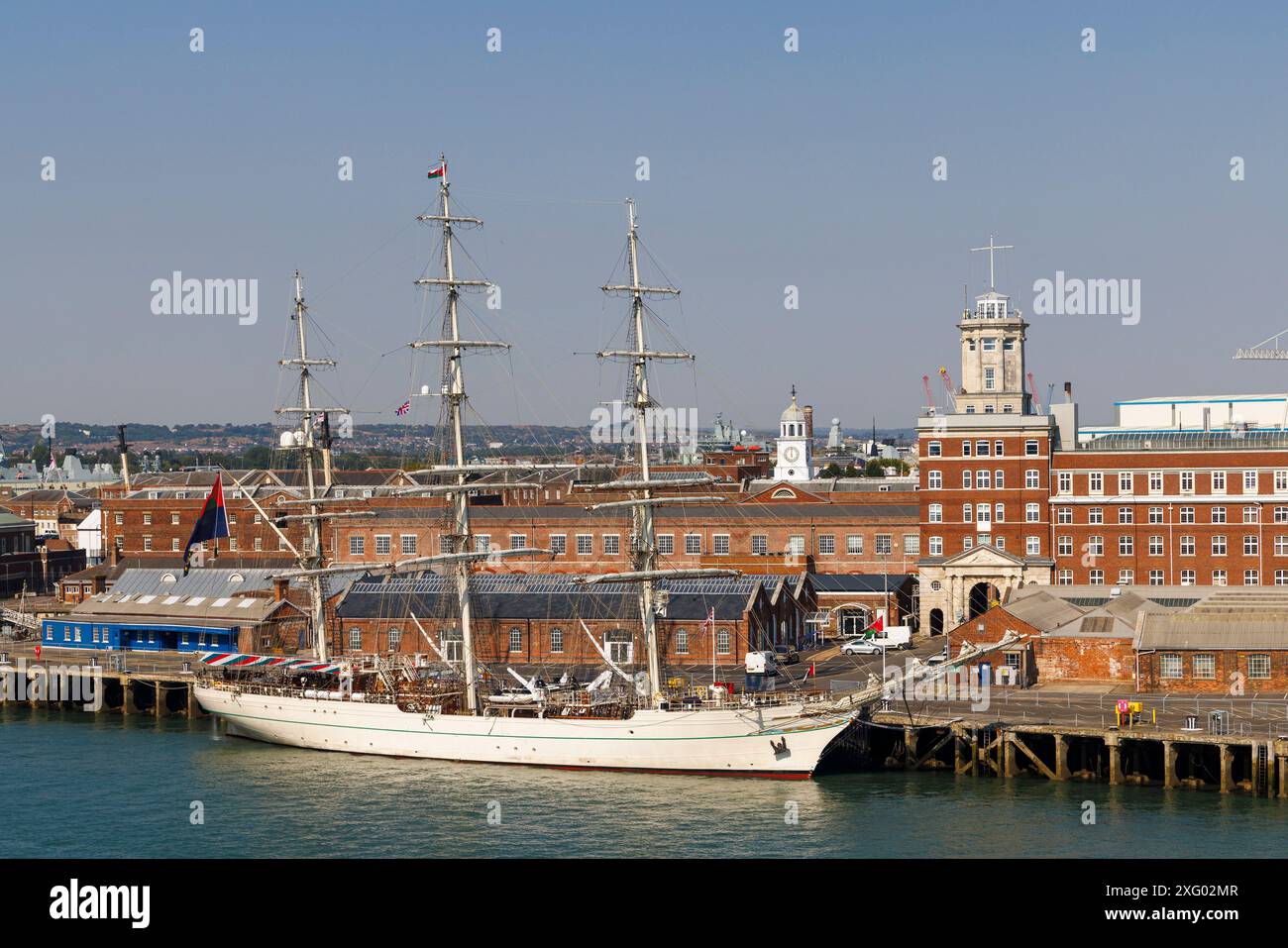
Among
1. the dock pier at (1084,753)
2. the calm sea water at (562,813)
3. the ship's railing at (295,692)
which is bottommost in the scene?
the calm sea water at (562,813)

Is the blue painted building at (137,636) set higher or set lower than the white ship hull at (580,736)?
higher

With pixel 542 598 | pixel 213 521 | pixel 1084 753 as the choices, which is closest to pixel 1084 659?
pixel 1084 753

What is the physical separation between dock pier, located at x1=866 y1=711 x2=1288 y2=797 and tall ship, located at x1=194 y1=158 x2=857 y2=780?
9.78 feet

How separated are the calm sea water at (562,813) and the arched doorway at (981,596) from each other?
86.1 ft

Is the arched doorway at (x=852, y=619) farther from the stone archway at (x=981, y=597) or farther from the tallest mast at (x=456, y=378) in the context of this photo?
the tallest mast at (x=456, y=378)

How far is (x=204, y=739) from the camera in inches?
2539

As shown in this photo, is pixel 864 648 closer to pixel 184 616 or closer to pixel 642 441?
pixel 642 441

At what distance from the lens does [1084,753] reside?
173 feet

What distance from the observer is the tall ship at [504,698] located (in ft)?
180

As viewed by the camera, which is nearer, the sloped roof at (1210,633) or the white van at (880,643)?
the sloped roof at (1210,633)

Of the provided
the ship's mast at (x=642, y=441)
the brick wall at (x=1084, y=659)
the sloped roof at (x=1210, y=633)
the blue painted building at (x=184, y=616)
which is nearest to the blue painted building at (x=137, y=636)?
the blue painted building at (x=184, y=616)

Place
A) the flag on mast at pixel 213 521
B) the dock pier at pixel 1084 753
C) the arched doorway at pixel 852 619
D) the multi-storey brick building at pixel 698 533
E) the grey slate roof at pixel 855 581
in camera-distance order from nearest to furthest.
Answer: the dock pier at pixel 1084 753 → the flag on mast at pixel 213 521 → the arched doorway at pixel 852 619 → the grey slate roof at pixel 855 581 → the multi-storey brick building at pixel 698 533

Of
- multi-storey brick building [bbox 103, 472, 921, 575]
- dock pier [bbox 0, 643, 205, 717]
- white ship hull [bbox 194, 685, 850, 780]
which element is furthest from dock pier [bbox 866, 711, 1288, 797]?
dock pier [bbox 0, 643, 205, 717]
